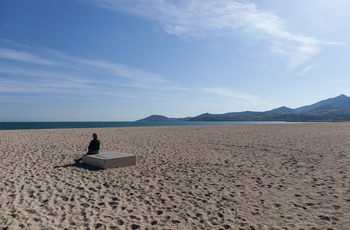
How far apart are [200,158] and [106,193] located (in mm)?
5915

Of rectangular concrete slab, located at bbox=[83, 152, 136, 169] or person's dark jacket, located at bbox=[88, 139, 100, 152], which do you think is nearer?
rectangular concrete slab, located at bbox=[83, 152, 136, 169]

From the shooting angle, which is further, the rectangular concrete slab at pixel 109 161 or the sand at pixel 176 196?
the rectangular concrete slab at pixel 109 161

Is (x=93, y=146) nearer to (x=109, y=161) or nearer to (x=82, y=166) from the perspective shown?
(x=82, y=166)

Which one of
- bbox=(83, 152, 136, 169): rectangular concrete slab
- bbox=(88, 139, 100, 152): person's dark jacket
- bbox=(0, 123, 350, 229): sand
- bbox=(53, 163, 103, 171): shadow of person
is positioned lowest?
bbox=(0, 123, 350, 229): sand

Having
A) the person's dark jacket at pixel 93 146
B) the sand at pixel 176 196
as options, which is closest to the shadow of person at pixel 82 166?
the sand at pixel 176 196

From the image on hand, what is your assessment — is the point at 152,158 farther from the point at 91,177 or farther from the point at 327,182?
the point at 327,182

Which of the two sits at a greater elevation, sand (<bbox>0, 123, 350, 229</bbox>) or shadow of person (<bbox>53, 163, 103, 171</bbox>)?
shadow of person (<bbox>53, 163, 103, 171</bbox>)

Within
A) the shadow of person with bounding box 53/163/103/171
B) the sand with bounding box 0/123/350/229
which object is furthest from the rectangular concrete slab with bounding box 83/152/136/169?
the sand with bounding box 0/123/350/229

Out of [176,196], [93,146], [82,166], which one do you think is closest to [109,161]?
[82,166]

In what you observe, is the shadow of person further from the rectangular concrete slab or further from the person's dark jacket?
the person's dark jacket

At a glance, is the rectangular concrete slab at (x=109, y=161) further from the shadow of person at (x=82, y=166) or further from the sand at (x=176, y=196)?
the sand at (x=176, y=196)

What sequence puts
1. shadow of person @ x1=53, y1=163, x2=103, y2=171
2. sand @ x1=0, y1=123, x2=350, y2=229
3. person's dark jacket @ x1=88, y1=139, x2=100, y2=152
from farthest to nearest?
person's dark jacket @ x1=88, y1=139, x2=100, y2=152, shadow of person @ x1=53, y1=163, x2=103, y2=171, sand @ x1=0, y1=123, x2=350, y2=229

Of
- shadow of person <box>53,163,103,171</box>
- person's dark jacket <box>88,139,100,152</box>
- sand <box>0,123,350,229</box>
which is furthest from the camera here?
person's dark jacket <box>88,139,100,152</box>

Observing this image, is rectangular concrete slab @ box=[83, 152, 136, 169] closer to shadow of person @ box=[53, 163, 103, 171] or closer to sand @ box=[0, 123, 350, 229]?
shadow of person @ box=[53, 163, 103, 171]
